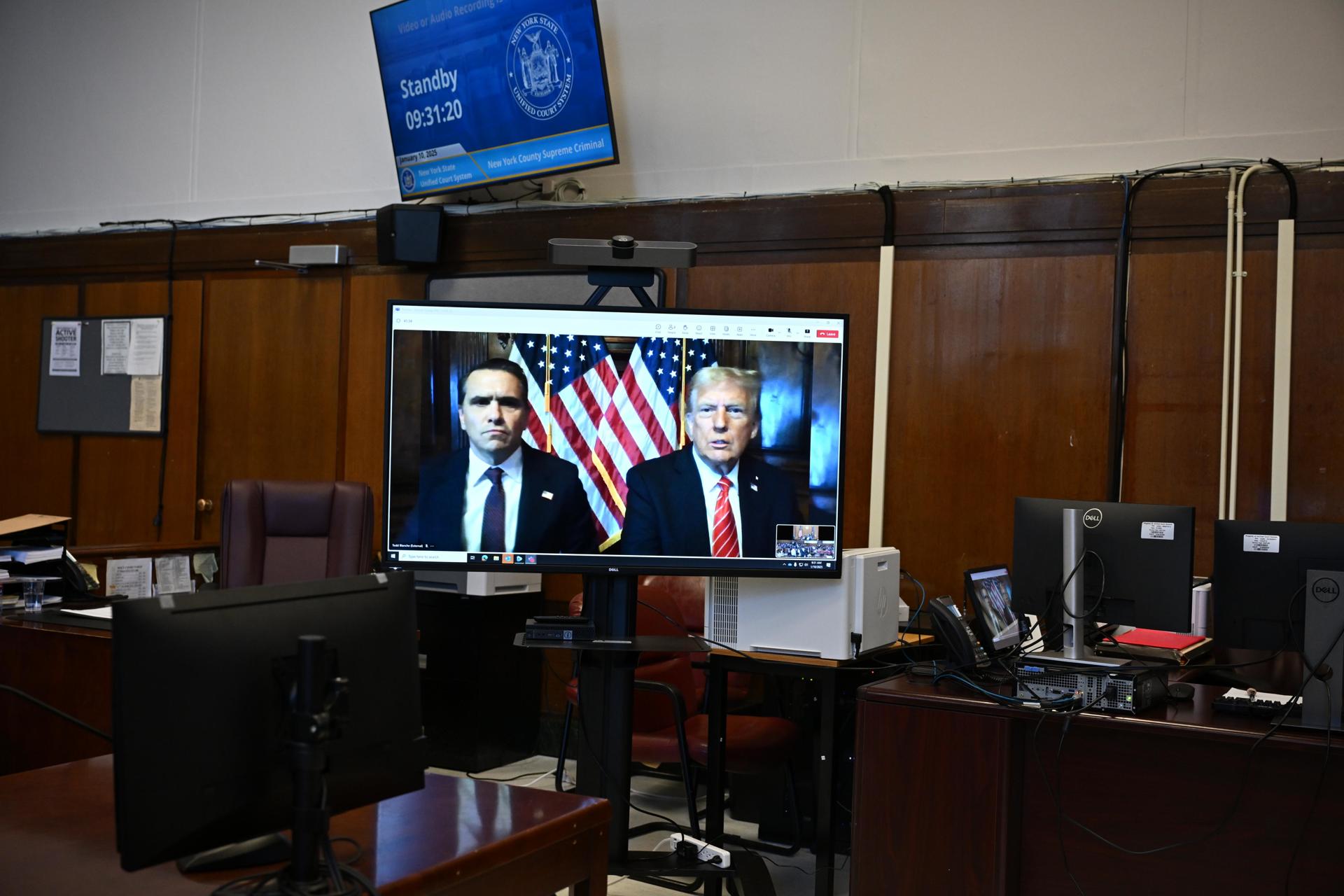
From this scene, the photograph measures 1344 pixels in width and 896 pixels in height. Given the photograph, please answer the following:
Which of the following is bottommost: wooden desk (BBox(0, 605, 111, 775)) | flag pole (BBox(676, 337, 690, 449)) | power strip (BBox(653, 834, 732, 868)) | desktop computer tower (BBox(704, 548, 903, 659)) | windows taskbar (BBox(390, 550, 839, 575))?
power strip (BBox(653, 834, 732, 868))

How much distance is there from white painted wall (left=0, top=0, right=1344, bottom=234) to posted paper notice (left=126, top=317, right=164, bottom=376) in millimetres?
667

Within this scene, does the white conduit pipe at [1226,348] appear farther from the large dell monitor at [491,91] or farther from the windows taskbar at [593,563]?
the large dell monitor at [491,91]

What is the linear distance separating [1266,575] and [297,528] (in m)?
3.10

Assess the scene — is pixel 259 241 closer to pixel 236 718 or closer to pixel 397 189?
pixel 397 189

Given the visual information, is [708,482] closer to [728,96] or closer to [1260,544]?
[1260,544]

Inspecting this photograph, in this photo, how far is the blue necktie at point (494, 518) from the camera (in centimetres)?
279

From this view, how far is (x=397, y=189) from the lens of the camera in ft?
19.8

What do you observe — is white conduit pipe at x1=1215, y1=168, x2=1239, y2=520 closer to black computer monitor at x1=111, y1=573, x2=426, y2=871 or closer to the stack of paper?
black computer monitor at x1=111, y1=573, x2=426, y2=871

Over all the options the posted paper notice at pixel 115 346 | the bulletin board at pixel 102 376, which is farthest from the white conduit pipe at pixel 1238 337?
the posted paper notice at pixel 115 346

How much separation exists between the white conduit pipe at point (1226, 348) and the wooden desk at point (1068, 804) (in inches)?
64.9

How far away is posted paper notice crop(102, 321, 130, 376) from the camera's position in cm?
656

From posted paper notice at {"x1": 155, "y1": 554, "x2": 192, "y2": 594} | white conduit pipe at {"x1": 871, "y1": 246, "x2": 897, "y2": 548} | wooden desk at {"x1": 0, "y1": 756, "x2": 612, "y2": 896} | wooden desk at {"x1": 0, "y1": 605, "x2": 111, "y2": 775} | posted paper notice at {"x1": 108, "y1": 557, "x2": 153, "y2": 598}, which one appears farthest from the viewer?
posted paper notice at {"x1": 155, "y1": 554, "x2": 192, "y2": 594}

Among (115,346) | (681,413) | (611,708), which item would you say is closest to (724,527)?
(681,413)

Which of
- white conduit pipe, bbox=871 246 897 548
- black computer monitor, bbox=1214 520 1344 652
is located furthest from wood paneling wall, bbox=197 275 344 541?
black computer monitor, bbox=1214 520 1344 652
